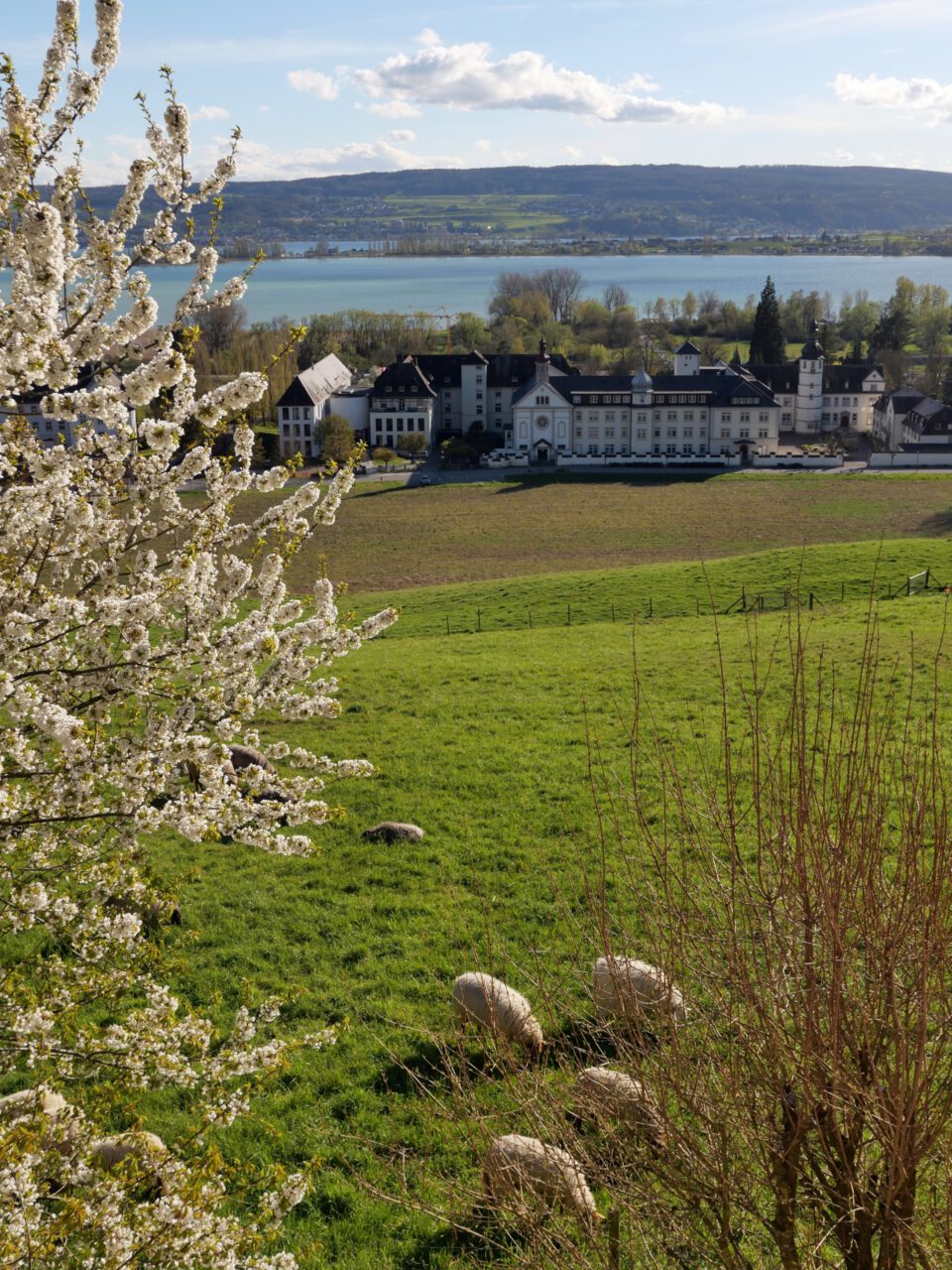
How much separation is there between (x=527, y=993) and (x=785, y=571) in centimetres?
2653

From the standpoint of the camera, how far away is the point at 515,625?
106 ft

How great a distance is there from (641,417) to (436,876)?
69.3 meters

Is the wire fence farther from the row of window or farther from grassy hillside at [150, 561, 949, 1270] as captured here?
the row of window

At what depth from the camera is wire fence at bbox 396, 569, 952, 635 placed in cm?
3125

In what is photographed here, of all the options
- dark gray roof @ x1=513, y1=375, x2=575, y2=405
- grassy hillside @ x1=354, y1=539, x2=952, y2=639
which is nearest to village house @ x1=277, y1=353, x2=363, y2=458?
dark gray roof @ x1=513, y1=375, x2=575, y2=405

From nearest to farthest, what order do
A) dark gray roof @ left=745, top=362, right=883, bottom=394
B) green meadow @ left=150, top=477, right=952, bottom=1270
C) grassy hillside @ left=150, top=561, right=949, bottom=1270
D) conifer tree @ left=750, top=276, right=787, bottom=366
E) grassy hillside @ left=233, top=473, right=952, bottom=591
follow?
green meadow @ left=150, top=477, right=952, bottom=1270 → grassy hillside @ left=150, top=561, right=949, bottom=1270 → grassy hillside @ left=233, top=473, right=952, bottom=591 → dark gray roof @ left=745, top=362, right=883, bottom=394 → conifer tree @ left=750, top=276, right=787, bottom=366

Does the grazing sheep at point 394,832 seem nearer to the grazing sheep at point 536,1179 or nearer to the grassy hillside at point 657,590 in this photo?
the grazing sheep at point 536,1179

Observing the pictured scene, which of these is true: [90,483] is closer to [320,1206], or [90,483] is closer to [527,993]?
[320,1206]

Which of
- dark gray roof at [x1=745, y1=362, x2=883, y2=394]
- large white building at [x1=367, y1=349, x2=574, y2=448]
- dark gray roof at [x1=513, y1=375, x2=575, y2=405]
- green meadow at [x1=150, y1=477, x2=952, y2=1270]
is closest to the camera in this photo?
green meadow at [x1=150, y1=477, x2=952, y2=1270]

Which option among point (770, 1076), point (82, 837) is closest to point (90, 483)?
point (82, 837)

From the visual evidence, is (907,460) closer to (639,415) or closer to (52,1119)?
(639,415)

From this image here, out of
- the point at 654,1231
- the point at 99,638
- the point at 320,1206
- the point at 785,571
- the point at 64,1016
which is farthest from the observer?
the point at 785,571

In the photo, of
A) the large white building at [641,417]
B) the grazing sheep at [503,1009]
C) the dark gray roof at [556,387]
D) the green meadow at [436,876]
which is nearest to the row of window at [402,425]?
the large white building at [641,417]

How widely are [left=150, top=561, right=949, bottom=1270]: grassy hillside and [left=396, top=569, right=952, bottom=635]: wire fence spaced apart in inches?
202
